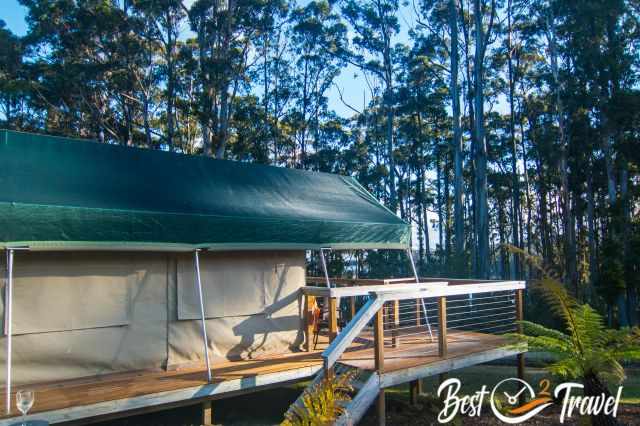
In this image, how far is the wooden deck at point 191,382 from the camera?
208 inches

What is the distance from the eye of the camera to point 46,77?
22.5m

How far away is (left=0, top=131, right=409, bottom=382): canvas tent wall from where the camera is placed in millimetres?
5930

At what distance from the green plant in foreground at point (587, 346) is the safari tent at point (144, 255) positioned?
3197 mm

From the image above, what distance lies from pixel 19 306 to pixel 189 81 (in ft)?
66.1

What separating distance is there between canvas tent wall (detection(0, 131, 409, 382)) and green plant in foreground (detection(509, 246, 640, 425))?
10.5ft

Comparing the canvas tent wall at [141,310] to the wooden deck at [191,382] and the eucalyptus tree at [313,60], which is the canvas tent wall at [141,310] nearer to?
the wooden deck at [191,382]

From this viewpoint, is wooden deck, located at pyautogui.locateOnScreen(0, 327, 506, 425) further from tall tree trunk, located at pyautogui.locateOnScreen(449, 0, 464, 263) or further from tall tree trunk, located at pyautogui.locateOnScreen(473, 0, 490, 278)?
tall tree trunk, located at pyautogui.locateOnScreen(449, 0, 464, 263)

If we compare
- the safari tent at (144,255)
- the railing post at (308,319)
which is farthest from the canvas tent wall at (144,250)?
the railing post at (308,319)

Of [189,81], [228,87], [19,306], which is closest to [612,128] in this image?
[228,87]

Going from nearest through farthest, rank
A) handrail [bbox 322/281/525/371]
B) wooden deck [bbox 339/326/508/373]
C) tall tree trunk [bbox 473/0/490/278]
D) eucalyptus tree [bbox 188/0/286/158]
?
1. handrail [bbox 322/281/525/371]
2. wooden deck [bbox 339/326/508/373]
3. tall tree trunk [bbox 473/0/490/278]
4. eucalyptus tree [bbox 188/0/286/158]

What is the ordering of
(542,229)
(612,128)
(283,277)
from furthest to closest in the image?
(542,229), (612,128), (283,277)

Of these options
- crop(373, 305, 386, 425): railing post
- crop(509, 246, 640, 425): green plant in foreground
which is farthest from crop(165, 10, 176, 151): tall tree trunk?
crop(509, 246, 640, 425): green plant in foreground

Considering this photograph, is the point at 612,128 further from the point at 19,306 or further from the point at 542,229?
the point at 19,306

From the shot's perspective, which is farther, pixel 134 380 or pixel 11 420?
pixel 134 380
